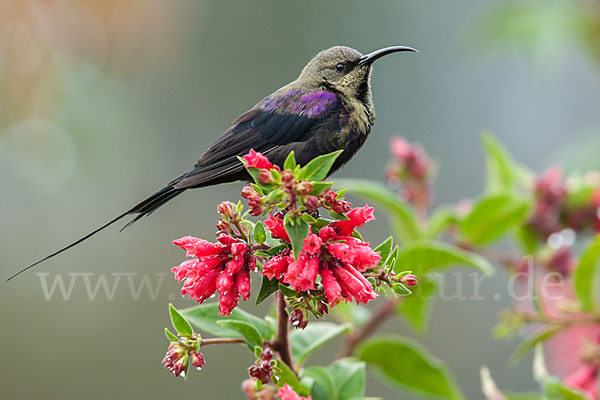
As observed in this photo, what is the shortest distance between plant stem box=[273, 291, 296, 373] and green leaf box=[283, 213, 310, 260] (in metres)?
0.14

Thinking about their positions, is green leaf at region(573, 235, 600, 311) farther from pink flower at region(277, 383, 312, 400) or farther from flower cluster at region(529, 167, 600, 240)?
pink flower at region(277, 383, 312, 400)

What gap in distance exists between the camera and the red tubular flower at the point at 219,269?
728 millimetres

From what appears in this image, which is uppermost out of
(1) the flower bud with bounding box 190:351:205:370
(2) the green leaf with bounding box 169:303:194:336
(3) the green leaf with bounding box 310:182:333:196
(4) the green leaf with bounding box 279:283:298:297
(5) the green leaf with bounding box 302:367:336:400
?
(3) the green leaf with bounding box 310:182:333:196

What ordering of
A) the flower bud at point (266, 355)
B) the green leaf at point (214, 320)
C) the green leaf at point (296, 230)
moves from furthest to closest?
the green leaf at point (214, 320) → the flower bud at point (266, 355) → the green leaf at point (296, 230)

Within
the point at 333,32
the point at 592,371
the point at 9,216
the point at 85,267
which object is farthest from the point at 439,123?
the point at 592,371

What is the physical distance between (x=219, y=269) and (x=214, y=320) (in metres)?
0.24

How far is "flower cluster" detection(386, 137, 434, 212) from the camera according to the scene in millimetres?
1576

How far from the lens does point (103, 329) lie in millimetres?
4367

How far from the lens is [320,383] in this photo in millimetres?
960

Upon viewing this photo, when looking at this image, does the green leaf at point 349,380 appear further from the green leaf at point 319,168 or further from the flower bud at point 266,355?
the green leaf at point 319,168

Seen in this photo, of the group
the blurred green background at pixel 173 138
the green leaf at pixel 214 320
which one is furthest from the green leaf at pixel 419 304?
the blurred green background at pixel 173 138

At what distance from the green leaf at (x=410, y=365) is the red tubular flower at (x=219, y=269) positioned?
0.61 m

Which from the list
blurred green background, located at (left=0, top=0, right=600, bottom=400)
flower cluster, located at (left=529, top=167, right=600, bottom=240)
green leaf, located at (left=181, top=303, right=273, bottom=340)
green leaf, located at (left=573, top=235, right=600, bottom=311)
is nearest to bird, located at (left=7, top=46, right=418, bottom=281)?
green leaf, located at (left=181, top=303, right=273, bottom=340)

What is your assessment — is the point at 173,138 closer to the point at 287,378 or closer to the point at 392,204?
the point at 392,204
